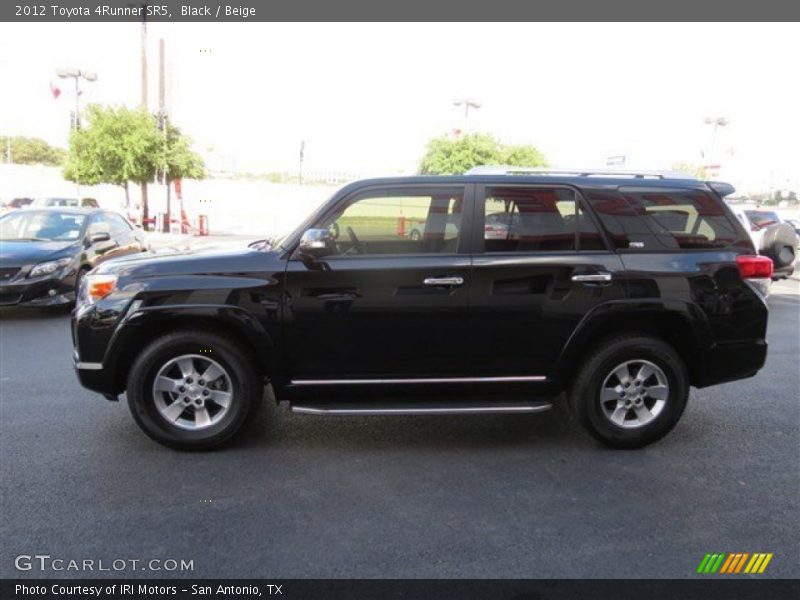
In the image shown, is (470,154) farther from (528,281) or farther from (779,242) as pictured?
(528,281)

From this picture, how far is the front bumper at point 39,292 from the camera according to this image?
805 cm

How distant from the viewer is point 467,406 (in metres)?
4.04

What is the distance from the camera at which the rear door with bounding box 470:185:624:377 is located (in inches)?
161

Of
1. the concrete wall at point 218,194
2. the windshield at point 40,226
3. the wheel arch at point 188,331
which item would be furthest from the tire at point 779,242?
the concrete wall at point 218,194

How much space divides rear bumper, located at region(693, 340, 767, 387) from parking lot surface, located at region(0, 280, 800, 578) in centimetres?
51

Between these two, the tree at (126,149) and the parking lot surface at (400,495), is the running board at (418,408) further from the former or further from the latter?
the tree at (126,149)

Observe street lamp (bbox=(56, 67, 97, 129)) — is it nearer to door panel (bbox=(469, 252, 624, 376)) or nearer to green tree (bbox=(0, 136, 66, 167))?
door panel (bbox=(469, 252, 624, 376))

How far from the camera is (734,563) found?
295cm

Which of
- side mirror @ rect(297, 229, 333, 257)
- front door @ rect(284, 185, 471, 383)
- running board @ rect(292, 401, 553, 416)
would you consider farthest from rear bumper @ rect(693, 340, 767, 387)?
side mirror @ rect(297, 229, 333, 257)

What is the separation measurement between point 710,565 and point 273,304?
2848mm

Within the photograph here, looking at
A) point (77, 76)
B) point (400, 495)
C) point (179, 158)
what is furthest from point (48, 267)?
point (77, 76)

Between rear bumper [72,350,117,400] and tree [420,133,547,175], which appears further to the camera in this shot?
tree [420,133,547,175]

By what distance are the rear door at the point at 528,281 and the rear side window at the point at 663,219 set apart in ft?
0.56
